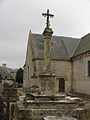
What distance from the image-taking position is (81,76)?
21469 mm

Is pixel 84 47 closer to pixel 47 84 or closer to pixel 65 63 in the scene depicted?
pixel 65 63

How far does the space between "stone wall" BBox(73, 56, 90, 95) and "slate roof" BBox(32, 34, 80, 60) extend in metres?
2.16

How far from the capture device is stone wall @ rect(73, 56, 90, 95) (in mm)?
20058

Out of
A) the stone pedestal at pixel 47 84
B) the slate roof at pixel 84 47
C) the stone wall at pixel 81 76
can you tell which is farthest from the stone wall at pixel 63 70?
the stone pedestal at pixel 47 84

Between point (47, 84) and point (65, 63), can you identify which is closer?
point (47, 84)

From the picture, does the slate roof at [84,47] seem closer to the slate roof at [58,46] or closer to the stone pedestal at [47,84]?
the slate roof at [58,46]

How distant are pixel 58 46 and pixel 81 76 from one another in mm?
6216

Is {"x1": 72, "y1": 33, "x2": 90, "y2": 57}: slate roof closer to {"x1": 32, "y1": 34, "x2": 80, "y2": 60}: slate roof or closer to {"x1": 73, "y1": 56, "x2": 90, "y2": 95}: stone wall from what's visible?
{"x1": 73, "y1": 56, "x2": 90, "y2": 95}: stone wall

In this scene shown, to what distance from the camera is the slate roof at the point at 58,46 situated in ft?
76.8

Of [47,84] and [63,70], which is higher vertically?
[63,70]

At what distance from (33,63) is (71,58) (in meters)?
5.35

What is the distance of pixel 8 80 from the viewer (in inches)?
1841

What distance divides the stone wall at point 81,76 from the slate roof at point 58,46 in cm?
216

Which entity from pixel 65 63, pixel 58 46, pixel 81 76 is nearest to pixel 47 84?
pixel 81 76
